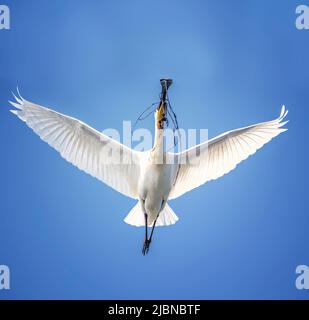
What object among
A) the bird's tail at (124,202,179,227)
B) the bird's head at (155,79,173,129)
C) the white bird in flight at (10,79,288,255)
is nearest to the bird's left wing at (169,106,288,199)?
the white bird in flight at (10,79,288,255)

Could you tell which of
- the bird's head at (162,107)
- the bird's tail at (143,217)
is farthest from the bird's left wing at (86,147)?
the bird's head at (162,107)

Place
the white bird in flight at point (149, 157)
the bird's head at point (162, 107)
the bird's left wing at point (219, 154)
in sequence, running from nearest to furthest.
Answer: the bird's head at point (162, 107), the white bird in flight at point (149, 157), the bird's left wing at point (219, 154)

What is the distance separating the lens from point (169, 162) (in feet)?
31.9

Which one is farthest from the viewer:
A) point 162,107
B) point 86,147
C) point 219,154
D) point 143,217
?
point 143,217

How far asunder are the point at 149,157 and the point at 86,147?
862 millimetres

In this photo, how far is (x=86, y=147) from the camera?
10.0 m

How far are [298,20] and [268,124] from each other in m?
1.47

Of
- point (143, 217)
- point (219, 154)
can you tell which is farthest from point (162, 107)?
point (143, 217)

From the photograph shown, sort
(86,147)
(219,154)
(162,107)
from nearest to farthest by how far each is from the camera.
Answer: (162,107) < (86,147) < (219,154)

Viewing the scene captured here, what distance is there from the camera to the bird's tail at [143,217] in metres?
10.4

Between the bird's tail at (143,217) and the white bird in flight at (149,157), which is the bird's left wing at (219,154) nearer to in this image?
the white bird in flight at (149,157)

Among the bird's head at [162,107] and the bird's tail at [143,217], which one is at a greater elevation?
the bird's head at [162,107]

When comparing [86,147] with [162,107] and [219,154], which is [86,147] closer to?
[162,107]

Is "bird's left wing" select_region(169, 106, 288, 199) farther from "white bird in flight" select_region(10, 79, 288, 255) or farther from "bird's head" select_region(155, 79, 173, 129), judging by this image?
"bird's head" select_region(155, 79, 173, 129)
